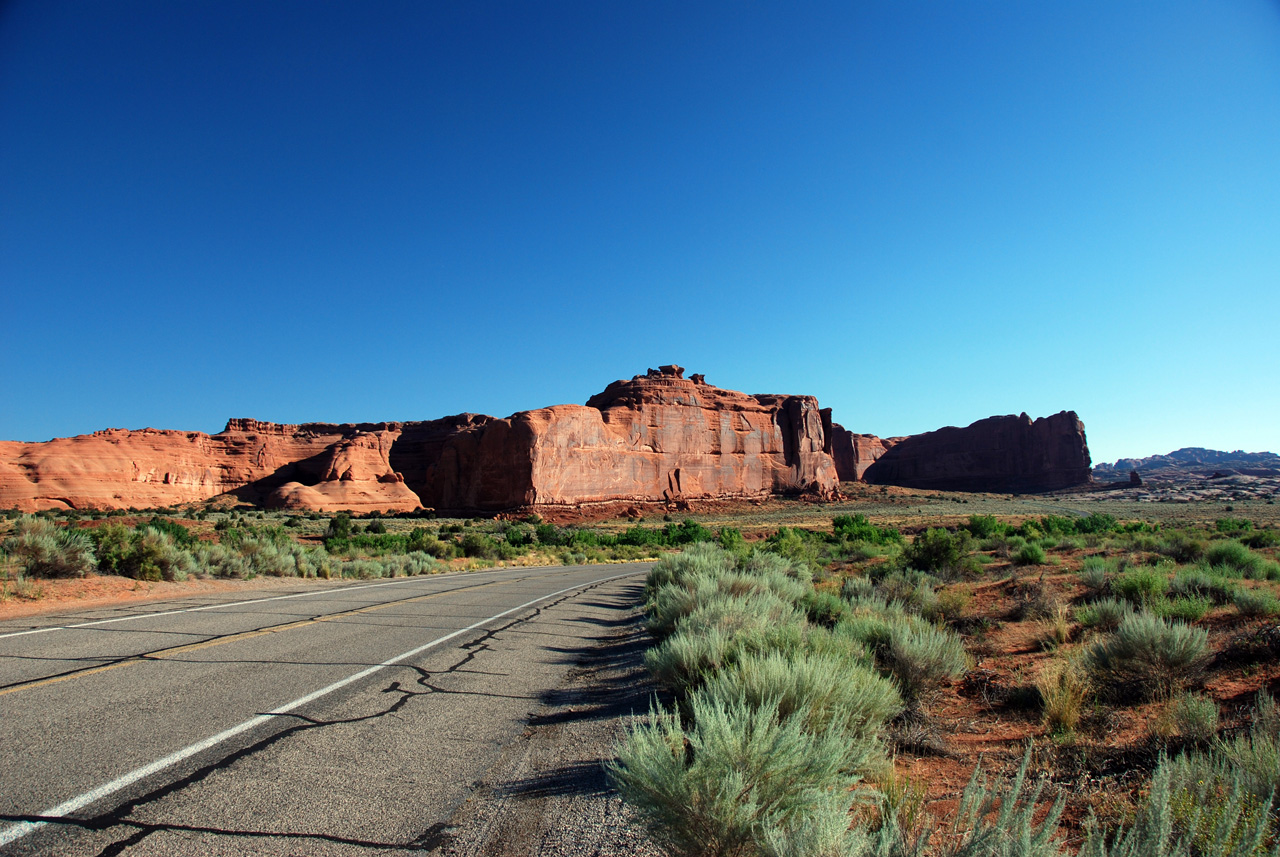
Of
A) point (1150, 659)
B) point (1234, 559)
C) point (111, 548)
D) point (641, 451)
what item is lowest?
point (1234, 559)

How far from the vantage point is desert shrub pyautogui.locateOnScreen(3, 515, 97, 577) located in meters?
12.8

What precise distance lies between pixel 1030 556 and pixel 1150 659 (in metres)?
11.6

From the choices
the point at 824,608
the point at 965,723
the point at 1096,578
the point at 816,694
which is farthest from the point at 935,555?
the point at 816,694

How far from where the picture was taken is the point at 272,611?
404 inches

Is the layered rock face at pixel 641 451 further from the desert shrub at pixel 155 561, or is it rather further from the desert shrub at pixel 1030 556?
the desert shrub at pixel 1030 556

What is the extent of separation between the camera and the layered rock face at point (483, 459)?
6278cm

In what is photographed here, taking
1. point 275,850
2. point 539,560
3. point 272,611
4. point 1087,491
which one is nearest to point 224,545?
point 272,611

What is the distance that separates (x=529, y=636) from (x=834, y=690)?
227 inches

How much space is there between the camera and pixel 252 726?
15.0 feet

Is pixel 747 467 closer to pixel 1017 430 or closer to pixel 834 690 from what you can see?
pixel 1017 430

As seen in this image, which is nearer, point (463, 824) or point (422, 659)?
point (463, 824)

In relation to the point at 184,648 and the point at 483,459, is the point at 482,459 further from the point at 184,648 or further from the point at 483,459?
the point at 184,648

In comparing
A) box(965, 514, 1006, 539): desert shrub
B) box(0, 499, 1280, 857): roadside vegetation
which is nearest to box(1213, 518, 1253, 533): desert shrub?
box(965, 514, 1006, 539): desert shrub

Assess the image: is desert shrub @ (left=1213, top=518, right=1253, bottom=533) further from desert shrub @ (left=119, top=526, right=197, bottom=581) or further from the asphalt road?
desert shrub @ (left=119, top=526, right=197, bottom=581)
